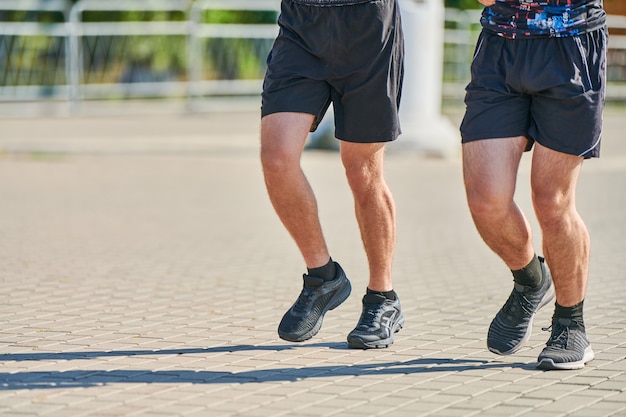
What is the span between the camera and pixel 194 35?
1850 cm

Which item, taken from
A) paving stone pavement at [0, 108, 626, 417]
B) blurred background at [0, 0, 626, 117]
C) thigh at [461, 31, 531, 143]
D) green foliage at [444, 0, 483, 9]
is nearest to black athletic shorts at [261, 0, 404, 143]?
thigh at [461, 31, 531, 143]

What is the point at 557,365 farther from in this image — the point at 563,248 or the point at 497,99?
the point at 497,99

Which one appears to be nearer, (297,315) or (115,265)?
(297,315)

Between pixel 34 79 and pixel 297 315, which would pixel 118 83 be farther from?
pixel 297 315

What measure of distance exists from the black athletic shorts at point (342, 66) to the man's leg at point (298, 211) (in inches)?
3.2

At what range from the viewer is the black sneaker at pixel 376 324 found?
479 centimetres

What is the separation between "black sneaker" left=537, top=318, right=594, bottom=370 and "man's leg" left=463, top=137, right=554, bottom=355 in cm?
14

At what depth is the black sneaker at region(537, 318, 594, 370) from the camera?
14.5 feet

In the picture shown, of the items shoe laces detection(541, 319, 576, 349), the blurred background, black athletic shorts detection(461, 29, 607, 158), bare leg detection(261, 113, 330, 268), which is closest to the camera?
black athletic shorts detection(461, 29, 607, 158)

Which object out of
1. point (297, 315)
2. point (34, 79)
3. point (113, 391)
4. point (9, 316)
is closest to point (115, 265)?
point (9, 316)

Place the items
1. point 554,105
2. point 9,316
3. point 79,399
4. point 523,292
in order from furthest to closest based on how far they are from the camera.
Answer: point 9,316 < point 523,292 < point 554,105 < point 79,399

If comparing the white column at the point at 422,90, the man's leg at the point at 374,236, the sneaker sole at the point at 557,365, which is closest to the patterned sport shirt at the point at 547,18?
the man's leg at the point at 374,236

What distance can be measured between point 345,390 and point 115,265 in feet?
10.4

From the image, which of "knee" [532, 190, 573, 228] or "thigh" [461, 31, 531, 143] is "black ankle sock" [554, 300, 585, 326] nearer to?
"knee" [532, 190, 573, 228]
